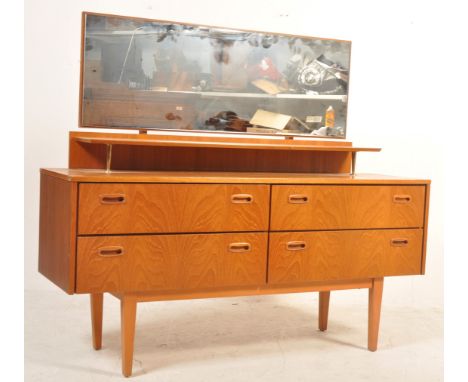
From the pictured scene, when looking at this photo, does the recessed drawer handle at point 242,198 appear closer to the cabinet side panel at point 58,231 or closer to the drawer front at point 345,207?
the drawer front at point 345,207

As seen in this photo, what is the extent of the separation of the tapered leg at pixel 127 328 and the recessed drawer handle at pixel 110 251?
0.68 feet

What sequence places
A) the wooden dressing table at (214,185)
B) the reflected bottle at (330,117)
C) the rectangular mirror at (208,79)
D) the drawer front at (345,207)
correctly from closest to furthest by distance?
the wooden dressing table at (214,185)
the drawer front at (345,207)
the rectangular mirror at (208,79)
the reflected bottle at (330,117)

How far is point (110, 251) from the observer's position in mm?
2861

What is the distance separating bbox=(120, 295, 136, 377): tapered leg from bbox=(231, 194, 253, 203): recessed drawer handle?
0.59 metres

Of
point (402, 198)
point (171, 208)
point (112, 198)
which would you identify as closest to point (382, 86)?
point (402, 198)

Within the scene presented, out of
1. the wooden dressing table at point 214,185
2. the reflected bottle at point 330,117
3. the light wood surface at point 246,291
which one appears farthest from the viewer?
the reflected bottle at point 330,117

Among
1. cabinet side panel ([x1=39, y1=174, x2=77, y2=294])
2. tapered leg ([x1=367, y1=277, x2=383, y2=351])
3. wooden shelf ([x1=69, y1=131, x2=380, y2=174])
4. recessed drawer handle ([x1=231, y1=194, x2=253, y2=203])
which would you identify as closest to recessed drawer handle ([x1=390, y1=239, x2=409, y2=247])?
tapered leg ([x1=367, y1=277, x2=383, y2=351])

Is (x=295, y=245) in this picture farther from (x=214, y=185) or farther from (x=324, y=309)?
(x=324, y=309)

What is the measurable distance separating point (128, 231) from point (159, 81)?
83 cm

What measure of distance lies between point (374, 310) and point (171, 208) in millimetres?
1192

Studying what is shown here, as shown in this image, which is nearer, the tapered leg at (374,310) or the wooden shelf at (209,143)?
the wooden shelf at (209,143)

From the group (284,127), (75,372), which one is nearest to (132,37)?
(284,127)

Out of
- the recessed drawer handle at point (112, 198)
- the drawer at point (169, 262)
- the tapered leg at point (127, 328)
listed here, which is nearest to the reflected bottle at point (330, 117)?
the drawer at point (169, 262)

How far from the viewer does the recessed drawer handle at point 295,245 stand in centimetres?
318
